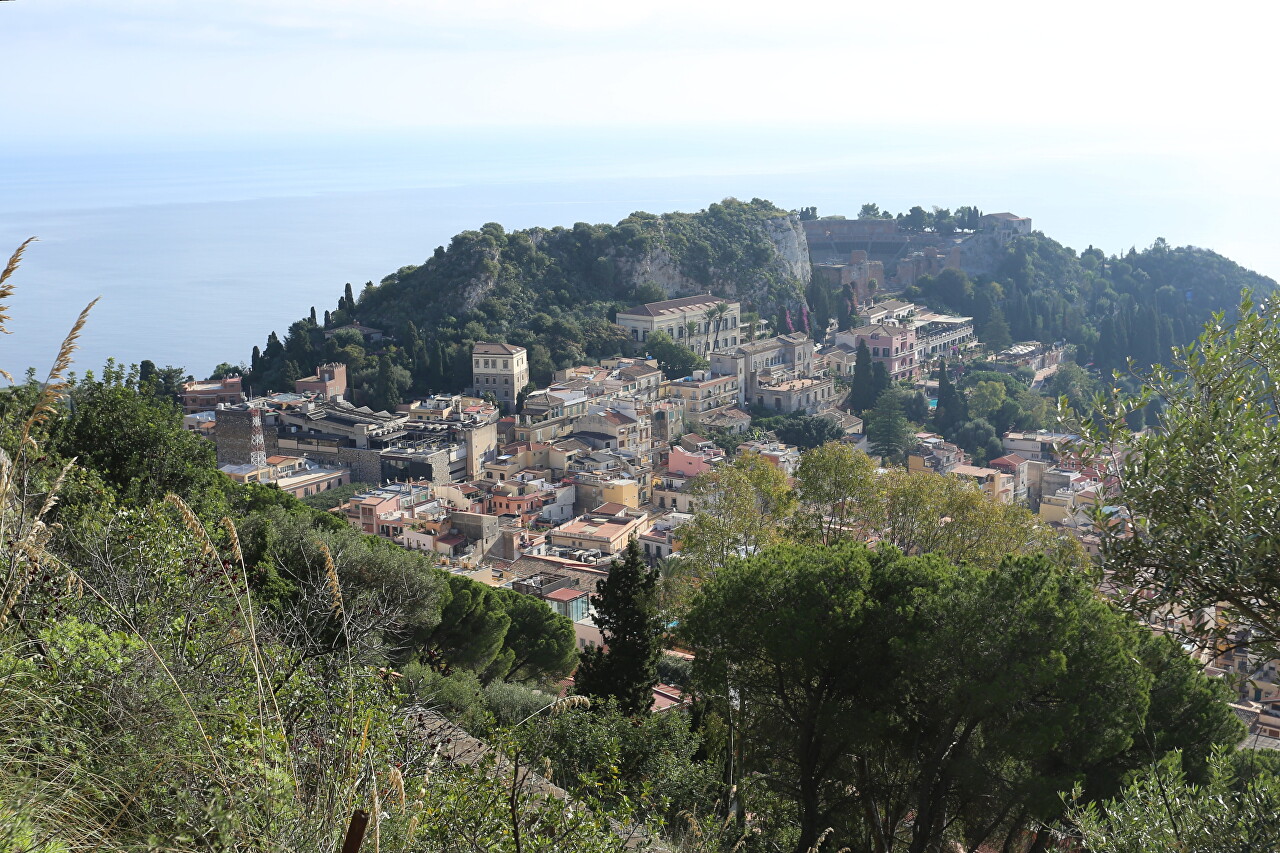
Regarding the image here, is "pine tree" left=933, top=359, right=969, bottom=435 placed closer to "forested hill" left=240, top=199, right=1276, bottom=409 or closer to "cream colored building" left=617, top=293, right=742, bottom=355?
"forested hill" left=240, top=199, right=1276, bottom=409

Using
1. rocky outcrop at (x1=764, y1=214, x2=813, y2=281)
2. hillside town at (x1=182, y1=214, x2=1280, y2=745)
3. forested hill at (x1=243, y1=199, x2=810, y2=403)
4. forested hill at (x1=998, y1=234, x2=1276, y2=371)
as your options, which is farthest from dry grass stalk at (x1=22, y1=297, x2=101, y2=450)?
forested hill at (x1=998, y1=234, x2=1276, y2=371)

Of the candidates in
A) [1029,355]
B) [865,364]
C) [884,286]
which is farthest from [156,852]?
[884,286]

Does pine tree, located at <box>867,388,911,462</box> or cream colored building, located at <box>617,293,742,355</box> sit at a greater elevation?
cream colored building, located at <box>617,293,742,355</box>

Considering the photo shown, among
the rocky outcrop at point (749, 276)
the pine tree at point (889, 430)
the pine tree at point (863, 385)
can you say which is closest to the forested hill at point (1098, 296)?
the rocky outcrop at point (749, 276)

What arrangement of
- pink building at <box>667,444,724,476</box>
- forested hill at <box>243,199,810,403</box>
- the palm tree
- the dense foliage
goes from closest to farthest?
1. the dense foliage
2. pink building at <box>667,444,724,476</box>
3. forested hill at <box>243,199,810,403</box>
4. the palm tree

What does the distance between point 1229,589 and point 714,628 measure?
4.03 metres

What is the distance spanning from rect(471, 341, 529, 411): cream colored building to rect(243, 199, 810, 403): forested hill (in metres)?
0.52

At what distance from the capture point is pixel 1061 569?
23.4 feet

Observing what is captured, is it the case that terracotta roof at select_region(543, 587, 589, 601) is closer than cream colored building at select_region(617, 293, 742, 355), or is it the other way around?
terracotta roof at select_region(543, 587, 589, 601)

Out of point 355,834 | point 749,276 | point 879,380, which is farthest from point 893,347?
point 355,834

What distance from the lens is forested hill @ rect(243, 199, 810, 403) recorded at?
3394 centimetres

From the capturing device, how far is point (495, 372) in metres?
33.1

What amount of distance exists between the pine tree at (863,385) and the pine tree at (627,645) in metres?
28.5

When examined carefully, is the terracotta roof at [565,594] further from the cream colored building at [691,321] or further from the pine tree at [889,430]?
the cream colored building at [691,321]
